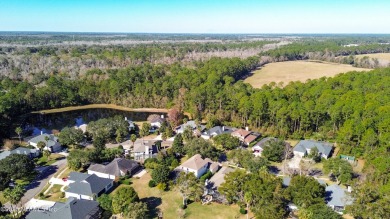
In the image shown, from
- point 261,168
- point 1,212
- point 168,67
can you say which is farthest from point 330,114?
point 168,67

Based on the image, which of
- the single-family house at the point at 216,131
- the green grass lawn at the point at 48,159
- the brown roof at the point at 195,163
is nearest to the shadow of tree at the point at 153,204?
the brown roof at the point at 195,163

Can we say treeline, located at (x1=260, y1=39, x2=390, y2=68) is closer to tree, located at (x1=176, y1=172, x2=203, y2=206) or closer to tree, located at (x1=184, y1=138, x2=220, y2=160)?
tree, located at (x1=184, y1=138, x2=220, y2=160)

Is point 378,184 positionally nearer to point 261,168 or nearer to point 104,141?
point 261,168

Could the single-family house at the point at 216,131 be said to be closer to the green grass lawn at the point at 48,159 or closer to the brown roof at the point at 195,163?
the brown roof at the point at 195,163

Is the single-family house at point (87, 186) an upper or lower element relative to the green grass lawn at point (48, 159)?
upper

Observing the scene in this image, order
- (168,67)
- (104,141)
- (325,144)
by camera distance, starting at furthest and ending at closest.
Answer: (168,67)
(104,141)
(325,144)

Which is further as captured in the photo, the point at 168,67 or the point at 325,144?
the point at 168,67
